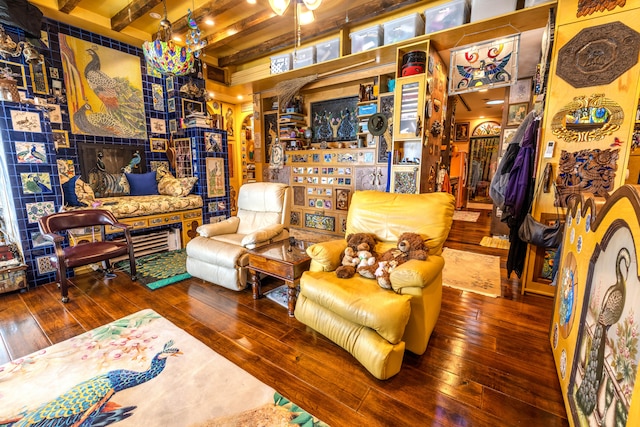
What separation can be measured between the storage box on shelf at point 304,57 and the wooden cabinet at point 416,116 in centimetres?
135

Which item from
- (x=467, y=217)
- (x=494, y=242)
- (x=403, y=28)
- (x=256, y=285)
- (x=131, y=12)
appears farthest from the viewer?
(x=467, y=217)

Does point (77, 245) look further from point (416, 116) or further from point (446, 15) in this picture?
point (446, 15)

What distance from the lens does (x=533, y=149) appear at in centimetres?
256

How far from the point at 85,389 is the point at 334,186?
377 cm

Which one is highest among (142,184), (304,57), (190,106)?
(304,57)

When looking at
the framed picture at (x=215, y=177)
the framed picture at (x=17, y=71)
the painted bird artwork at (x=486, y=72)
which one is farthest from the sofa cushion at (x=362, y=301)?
the framed picture at (x=17, y=71)

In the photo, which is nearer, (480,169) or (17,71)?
(17,71)

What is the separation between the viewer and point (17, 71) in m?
3.03

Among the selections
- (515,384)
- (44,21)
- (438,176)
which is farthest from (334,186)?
(44,21)

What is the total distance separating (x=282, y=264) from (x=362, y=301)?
805 mm

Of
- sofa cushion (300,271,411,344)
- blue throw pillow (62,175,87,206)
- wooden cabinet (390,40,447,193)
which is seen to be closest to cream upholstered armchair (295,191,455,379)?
sofa cushion (300,271,411,344)

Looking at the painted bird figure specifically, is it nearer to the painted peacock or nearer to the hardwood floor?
the hardwood floor

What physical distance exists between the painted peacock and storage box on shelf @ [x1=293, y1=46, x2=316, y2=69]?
4157 mm

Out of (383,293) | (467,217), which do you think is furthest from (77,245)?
(467,217)
